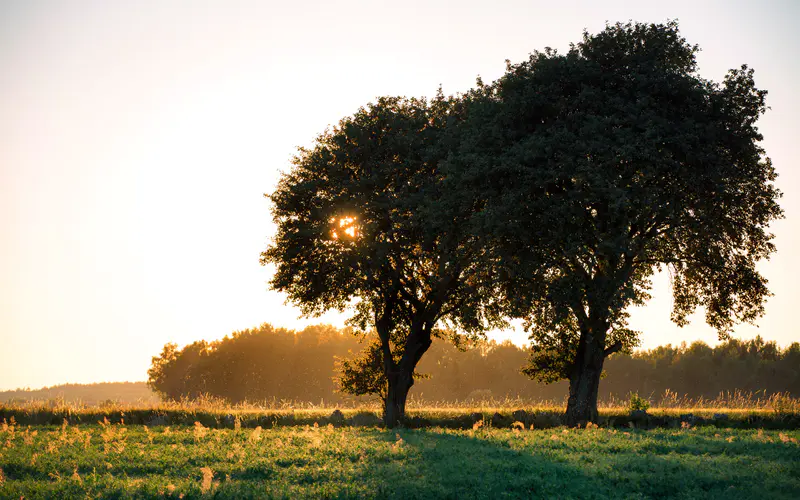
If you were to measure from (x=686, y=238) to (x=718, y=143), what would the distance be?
4.18 meters

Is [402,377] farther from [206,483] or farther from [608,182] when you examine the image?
[206,483]

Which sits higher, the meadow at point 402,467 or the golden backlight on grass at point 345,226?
the golden backlight on grass at point 345,226

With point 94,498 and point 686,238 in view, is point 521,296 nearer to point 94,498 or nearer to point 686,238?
point 686,238

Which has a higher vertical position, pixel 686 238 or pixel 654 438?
pixel 686 238

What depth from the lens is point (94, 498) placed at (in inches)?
425

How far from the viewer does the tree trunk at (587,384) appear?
27812 millimetres

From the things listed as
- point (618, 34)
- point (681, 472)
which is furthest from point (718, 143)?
point (681, 472)

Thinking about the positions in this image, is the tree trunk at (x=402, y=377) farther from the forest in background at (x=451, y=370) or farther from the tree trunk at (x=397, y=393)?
the forest in background at (x=451, y=370)

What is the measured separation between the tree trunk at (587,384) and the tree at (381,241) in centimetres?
524

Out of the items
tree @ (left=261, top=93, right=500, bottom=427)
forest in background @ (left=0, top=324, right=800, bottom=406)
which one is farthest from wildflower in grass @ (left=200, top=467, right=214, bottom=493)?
forest in background @ (left=0, top=324, right=800, bottom=406)

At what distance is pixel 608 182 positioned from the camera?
22.7 metres

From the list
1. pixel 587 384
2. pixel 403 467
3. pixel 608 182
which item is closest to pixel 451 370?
pixel 587 384

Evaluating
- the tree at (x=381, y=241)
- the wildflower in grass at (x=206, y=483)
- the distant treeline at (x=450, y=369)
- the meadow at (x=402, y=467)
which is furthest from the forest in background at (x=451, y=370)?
the wildflower in grass at (x=206, y=483)

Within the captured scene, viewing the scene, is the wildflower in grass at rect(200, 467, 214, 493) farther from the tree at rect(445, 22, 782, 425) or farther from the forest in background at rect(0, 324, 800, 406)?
the forest in background at rect(0, 324, 800, 406)
